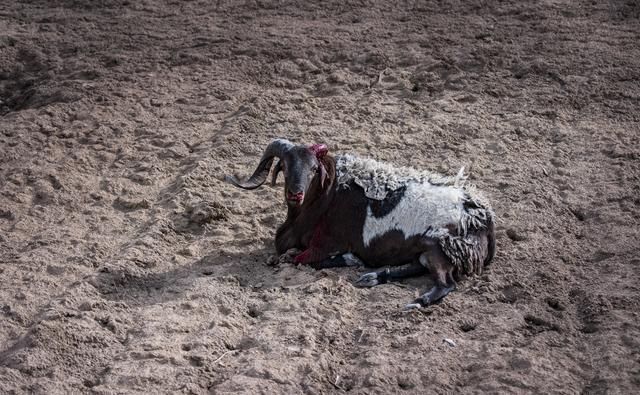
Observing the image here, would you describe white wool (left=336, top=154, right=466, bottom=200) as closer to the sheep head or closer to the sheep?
the sheep

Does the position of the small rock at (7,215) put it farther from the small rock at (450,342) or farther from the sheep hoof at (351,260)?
the small rock at (450,342)

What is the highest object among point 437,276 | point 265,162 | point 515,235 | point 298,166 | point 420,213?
point 298,166

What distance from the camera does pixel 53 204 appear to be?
873 centimetres

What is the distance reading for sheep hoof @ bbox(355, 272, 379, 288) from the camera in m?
7.32

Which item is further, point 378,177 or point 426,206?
point 378,177

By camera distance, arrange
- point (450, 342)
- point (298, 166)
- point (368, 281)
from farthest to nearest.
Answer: point (298, 166) → point (368, 281) → point (450, 342)

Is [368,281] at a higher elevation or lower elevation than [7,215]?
higher

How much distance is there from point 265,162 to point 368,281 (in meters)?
1.49

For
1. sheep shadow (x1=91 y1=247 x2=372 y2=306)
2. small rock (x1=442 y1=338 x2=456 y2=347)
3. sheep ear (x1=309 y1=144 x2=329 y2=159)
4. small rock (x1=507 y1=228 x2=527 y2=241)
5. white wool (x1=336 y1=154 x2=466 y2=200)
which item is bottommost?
sheep shadow (x1=91 y1=247 x2=372 y2=306)

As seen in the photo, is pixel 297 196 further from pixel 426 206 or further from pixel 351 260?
pixel 426 206

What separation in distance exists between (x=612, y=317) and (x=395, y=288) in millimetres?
1662

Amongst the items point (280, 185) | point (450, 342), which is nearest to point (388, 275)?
point (450, 342)

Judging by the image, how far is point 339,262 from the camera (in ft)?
25.3

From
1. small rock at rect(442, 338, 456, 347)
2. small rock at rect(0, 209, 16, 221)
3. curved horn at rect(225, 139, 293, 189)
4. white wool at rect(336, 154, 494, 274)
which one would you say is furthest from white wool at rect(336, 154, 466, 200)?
small rock at rect(0, 209, 16, 221)
